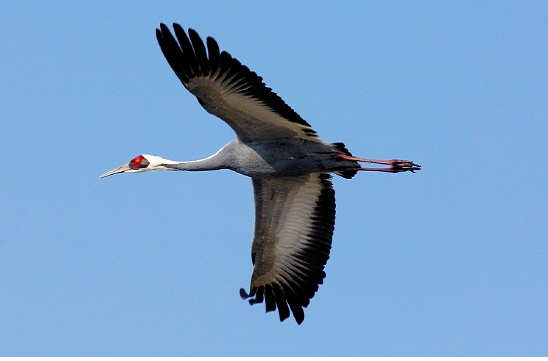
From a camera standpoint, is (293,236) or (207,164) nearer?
(207,164)

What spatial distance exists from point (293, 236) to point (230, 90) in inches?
155

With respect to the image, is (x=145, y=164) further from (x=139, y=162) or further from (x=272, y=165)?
(x=272, y=165)

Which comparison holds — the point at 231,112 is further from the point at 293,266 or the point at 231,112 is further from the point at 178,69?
the point at 293,266

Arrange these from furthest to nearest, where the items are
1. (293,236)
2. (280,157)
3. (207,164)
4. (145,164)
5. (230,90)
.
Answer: (293,236) → (145,164) → (207,164) → (280,157) → (230,90)

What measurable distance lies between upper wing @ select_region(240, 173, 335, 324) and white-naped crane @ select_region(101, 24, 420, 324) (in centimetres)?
2

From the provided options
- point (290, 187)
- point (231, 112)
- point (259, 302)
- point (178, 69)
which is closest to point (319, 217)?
point (290, 187)

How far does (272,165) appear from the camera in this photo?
56.6 ft

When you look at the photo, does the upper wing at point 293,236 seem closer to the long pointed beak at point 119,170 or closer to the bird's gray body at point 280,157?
the bird's gray body at point 280,157

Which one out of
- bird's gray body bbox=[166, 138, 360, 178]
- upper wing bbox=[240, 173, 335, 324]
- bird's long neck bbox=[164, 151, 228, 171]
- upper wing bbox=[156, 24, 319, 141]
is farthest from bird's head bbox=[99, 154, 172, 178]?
upper wing bbox=[156, 24, 319, 141]

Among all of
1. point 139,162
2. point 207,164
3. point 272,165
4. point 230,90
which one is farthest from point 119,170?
point 230,90

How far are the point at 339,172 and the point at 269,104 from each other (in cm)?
240

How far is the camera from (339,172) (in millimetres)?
17875

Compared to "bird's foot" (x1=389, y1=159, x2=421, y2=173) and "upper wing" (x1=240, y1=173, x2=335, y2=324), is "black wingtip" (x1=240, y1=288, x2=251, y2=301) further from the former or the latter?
"bird's foot" (x1=389, y1=159, x2=421, y2=173)

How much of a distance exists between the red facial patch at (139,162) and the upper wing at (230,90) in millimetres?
2234
